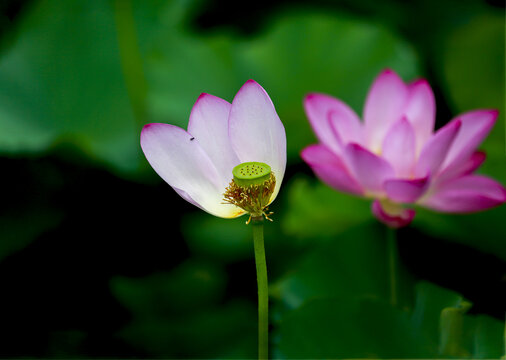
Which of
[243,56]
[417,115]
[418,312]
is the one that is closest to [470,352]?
[418,312]

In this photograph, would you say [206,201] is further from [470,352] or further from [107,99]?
[107,99]

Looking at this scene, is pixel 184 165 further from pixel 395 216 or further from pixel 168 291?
pixel 168 291

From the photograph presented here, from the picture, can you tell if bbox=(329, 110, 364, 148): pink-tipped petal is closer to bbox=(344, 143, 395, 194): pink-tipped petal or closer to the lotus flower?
bbox=(344, 143, 395, 194): pink-tipped petal

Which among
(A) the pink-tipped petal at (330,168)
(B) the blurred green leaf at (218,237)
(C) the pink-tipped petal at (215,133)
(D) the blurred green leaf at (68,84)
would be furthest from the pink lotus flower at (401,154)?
(D) the blurred green leaf at (68,84)

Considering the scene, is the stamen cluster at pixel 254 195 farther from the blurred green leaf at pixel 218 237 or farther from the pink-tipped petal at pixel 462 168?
the blurred green leaf at pixel 218 237

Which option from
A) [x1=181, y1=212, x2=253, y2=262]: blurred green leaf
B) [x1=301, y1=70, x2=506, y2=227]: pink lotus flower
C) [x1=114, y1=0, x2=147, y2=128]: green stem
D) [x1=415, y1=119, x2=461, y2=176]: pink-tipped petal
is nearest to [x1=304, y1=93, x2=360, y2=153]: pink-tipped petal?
[x1=301, y1=70, x2=506, y2=227]: pink lotus flower

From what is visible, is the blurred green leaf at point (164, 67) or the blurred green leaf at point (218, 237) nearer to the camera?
the blurred green leaf at point (218, 237)
